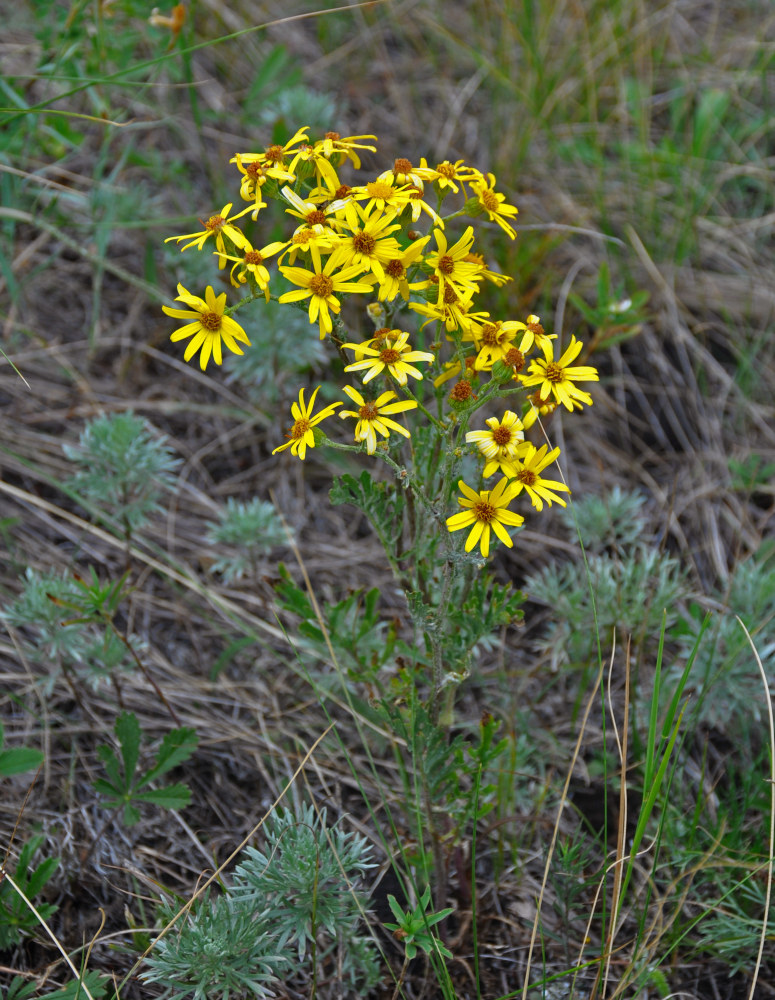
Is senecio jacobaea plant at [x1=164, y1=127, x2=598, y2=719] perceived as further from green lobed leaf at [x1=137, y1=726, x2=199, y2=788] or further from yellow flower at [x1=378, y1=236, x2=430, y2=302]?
green lobed leaf at [x1=137, y1=726, x2=199, y2=788]

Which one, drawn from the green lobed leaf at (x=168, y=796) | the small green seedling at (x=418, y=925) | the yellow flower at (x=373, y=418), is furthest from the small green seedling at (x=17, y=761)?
the yellow flower at (x=373, y=418)

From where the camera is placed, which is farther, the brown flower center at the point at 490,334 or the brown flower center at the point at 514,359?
the brown flower center at the point at 490,334

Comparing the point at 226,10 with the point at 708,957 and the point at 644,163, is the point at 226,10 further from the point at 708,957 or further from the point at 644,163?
the point at 708,957

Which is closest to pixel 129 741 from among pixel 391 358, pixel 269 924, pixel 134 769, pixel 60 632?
pixel 134 769

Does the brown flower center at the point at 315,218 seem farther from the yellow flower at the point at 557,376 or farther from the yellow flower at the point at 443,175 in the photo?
the yellow flower at the point at 557,376

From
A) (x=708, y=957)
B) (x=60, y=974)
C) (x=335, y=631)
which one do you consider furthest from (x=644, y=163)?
(x=60, y=974)

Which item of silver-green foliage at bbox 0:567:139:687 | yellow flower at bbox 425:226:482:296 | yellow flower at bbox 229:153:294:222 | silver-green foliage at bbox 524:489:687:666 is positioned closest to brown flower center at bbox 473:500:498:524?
yellow flower at bbox 425:226:482:296
